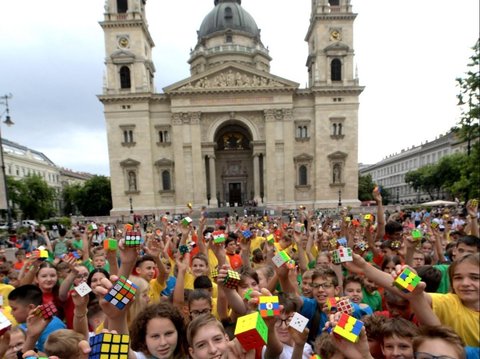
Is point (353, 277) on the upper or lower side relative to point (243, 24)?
lower

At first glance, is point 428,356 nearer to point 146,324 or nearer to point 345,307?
point 345,307

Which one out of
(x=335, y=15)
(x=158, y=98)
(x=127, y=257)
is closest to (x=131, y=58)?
(x=158, y=98)

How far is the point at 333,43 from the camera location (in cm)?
3934

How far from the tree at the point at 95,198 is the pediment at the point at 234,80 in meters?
26.8

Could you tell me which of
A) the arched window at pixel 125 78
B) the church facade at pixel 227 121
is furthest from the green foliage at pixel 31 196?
the arched window at pixel 125 78

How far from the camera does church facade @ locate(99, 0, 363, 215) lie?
126ft

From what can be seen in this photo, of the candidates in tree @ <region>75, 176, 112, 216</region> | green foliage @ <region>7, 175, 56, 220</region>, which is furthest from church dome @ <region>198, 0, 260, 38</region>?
green foliage @ <region>7, 175, 56, 220</region>

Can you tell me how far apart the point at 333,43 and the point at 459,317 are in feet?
141

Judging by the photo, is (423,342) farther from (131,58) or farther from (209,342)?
(131,58)

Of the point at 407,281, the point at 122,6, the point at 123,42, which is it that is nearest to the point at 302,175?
the point at 123,42

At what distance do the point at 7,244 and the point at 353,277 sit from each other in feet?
69.5

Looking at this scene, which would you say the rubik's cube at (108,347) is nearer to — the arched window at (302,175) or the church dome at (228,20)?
the arched window at (302,175)

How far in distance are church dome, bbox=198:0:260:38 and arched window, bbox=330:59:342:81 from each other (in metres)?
19.0

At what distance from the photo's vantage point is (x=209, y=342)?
2369 mm
